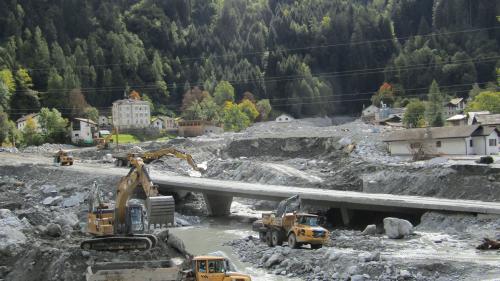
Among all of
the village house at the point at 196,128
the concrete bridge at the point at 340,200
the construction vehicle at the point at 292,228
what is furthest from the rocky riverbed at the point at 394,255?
the village house at the point at 196,128

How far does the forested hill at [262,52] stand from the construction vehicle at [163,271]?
Result: 110212mm

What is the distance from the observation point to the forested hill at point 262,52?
13338 cm

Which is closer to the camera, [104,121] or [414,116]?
[414,116]

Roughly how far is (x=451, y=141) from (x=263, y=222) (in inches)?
1150

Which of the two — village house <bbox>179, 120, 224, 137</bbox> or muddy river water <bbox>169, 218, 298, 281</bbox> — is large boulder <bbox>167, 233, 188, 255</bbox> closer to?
muddy river water <bbox>169, 218, 298, 281</bbox>

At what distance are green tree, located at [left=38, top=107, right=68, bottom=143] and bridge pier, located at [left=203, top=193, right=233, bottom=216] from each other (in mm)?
62073

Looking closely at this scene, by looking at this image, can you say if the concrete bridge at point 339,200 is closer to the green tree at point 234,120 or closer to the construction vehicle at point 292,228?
the construction vehicle at point 292,228

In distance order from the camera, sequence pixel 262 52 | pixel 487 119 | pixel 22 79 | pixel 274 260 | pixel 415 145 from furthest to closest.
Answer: pixel 262 52, pixel 22 79, pixel 487 119, pixel 415 145, pixel 274 260

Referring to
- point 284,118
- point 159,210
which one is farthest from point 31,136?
point 159,210

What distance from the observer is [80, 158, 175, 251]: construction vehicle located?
22.8 m

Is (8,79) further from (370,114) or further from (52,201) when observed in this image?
(52,201)

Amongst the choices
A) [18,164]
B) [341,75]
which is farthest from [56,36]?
[18,164]

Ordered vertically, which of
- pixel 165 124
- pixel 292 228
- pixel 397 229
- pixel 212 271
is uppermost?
pixel 165 124

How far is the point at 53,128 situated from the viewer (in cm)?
10131
